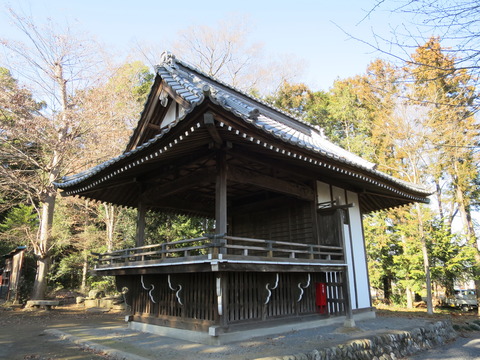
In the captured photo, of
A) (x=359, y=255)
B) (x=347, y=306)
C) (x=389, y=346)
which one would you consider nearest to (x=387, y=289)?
(x=359, y=255)

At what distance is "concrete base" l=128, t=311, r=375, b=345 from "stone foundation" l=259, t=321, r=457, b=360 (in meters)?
1.61

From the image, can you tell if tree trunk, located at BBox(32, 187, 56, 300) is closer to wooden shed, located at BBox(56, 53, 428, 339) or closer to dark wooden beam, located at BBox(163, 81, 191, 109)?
wooden shed, located at BBox(56, 53, 428, 339)

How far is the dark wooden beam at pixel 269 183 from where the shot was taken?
7.58 meters

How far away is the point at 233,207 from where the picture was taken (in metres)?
12.1

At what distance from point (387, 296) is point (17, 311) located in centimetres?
2071

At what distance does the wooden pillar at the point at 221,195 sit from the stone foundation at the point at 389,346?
106 inches

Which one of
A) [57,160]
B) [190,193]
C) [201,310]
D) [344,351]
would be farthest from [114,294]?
[344,351]

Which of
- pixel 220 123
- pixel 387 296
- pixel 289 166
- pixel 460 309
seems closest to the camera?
pixel 220 123

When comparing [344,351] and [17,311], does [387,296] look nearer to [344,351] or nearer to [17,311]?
[344,351]

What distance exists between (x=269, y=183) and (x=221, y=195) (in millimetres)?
1670

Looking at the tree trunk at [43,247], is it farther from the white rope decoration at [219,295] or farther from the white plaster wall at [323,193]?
the white plaster wall at [323,193]

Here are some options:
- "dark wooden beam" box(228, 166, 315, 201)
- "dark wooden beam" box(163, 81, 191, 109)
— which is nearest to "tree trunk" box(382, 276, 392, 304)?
"dark wooden beam" box(228, 166, 315, 201)

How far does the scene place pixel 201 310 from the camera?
7.39 meters

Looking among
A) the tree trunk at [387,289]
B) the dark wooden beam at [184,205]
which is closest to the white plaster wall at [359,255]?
the dark wooden beam at [184,205]
